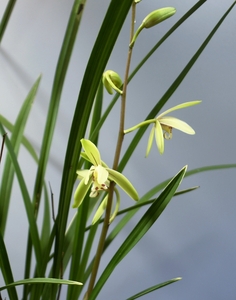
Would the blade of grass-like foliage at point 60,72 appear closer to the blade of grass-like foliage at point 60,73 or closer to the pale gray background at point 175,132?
the blade of grass-like foliage at point 60,73

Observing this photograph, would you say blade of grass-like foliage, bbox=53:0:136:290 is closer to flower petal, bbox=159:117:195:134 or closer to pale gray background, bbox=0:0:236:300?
flower petal, bbox=159:117:195:134

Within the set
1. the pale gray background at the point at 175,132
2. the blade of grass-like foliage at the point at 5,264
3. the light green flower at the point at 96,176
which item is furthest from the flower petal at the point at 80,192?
the pale gray background at the point at 175,132

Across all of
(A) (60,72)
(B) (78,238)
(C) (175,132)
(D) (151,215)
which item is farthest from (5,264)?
(C) (175,132)

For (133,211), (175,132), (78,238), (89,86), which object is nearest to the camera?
(89,86)

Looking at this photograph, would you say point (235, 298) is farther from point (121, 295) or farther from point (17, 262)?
point (17, 262)

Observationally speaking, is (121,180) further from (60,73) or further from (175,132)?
(175,132)
